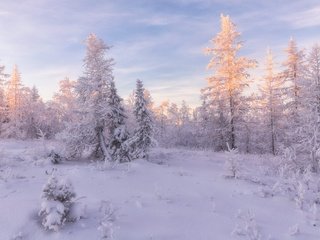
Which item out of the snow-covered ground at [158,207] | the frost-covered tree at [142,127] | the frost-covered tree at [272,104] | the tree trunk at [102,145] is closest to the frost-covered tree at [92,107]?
the tree trunk at [102,145]

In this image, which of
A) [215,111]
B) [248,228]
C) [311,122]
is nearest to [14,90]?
[215,111]

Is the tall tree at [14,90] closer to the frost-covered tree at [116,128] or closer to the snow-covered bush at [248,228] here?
the frost-covered tree at [116,128]

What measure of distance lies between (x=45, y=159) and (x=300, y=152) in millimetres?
13685

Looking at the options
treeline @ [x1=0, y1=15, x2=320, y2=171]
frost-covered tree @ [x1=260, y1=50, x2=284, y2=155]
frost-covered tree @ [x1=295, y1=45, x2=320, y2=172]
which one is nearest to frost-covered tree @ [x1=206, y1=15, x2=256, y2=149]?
treeline @ [x1=0, y1=15, x2=320, y2=171]

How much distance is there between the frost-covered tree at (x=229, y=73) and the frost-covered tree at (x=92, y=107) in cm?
1311

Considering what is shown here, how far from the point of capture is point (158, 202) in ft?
32.8

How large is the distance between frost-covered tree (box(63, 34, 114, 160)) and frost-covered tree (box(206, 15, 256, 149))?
1311 cm

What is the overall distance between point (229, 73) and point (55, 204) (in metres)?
25.1

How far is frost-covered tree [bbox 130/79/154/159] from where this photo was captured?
20312 millimetres

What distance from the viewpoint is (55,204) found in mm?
7809

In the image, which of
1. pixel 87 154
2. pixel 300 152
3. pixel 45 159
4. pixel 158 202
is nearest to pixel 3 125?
pixel 87 154

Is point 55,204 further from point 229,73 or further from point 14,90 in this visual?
point 14,90

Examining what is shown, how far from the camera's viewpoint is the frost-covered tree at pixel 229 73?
30562 millimetres

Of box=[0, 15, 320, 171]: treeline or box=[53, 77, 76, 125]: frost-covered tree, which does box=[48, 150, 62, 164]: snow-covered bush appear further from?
box=[53, 77, 76, 125]: frost-covered tree
